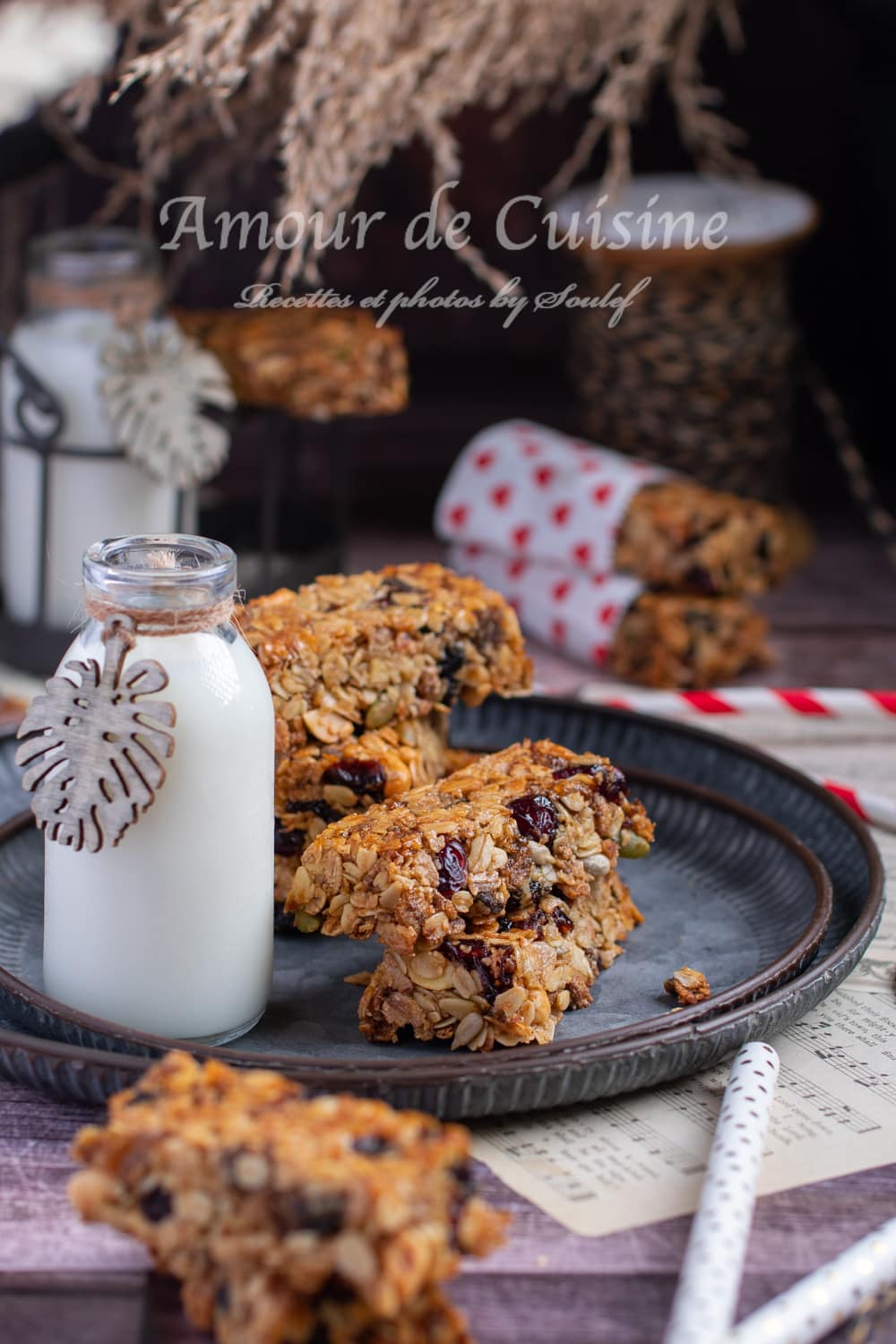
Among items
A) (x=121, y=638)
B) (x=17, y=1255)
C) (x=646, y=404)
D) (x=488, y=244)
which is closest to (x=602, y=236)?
(x=646, y=404)

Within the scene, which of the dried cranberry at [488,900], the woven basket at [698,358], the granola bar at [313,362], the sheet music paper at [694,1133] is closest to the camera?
the sheet music paper at [694,1133]

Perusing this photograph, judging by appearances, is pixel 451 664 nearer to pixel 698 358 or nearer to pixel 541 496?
pixel 541 496

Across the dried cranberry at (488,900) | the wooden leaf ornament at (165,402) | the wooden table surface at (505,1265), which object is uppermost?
the wooden leaf ornament at (165,402)

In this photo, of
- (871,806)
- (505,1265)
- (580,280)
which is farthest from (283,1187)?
(580,280)

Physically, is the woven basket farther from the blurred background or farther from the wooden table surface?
the wooden table surface

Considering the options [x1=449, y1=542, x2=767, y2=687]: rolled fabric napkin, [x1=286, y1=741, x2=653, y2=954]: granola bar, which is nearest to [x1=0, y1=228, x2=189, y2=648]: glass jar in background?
[x1=449, y1=542, x2=767, y2=687]: rolled fabric napkin

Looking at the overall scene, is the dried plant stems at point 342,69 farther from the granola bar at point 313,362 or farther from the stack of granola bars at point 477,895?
the stack of granola bars at point 477,895

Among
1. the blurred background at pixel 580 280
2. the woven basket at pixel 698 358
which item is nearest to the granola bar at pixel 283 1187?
the blurred background at pixel 580 280

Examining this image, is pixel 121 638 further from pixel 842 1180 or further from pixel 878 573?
pixel 878 573
